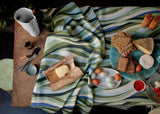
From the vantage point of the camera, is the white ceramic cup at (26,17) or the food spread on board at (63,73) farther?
the food spread on board at (63,73)

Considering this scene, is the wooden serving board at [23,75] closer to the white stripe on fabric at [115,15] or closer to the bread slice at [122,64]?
the white stripe on fabric at [115,15]

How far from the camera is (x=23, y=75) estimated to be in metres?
1.08

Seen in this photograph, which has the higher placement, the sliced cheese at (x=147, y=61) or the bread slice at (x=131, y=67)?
the sliced cheese at (x=147, y=61)

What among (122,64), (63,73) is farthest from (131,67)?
(63,73)

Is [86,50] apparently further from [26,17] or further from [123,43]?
[26,17]

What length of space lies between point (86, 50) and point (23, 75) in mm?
569

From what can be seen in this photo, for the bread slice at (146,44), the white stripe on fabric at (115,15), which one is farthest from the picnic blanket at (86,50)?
the bread slice at (146,44)

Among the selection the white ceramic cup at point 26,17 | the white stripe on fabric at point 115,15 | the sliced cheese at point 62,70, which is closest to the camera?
the white ceramic cup at point 26,17

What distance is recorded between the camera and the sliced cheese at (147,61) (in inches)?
39.8

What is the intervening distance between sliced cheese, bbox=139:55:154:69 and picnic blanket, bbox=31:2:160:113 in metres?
0.16

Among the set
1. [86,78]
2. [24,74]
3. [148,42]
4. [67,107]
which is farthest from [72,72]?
[148,42]

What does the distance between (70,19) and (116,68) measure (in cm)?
58

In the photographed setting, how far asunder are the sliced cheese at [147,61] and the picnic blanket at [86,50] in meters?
0.16

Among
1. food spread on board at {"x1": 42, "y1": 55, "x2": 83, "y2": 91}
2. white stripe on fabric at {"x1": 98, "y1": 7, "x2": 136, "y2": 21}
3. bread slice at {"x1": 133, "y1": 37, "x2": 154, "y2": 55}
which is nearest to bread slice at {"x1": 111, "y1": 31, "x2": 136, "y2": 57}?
bread slice at {"x1": 133, "y1": 37, "x2": 154, "y2": 55}
